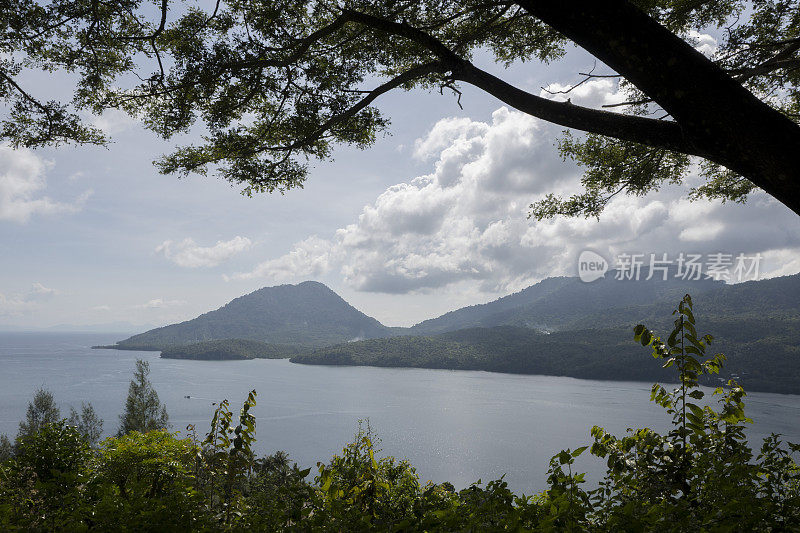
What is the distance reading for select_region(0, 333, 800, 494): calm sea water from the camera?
1670 inches

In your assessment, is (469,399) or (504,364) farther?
(504,364)

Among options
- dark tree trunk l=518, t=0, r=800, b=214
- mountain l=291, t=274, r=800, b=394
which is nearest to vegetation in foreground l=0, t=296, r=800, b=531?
dark tree trunk l=518, t=0, r=800, b=214

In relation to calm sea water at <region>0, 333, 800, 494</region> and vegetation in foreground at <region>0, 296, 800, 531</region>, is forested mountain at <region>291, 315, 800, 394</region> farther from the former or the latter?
vegetation in foreground at <region>0, 296, 800, 531</region>

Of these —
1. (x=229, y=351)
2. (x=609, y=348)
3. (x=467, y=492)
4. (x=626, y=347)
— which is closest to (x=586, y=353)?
(x=609, y=348)

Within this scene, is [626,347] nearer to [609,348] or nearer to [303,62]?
[609,348]

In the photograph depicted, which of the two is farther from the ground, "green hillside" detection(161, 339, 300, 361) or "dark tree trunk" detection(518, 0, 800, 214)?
"dark tree trunk" detection(518, 0, 800, 214)

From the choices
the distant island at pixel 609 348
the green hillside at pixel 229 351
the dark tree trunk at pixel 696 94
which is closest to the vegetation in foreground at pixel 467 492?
the dark tree trunk at pixel 696 94

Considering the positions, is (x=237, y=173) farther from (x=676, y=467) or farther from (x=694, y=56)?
(x=676, y=467)

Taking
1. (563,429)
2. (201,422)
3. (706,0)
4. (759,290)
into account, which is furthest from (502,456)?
(759,290)

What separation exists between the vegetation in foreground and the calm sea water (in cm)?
3389

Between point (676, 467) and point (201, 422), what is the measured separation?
59666 mm

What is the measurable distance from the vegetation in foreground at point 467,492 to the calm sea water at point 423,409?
33894 mm

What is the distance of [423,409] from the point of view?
6506 cm

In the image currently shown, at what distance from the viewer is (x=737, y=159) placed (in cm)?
186
